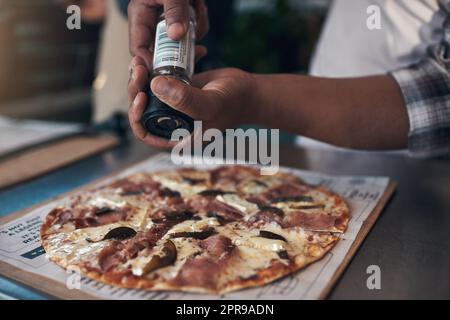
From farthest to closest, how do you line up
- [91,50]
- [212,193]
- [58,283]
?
[91,50] → [212,193] → [58,283]

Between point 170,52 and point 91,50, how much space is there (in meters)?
2.07

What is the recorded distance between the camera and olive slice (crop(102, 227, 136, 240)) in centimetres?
85

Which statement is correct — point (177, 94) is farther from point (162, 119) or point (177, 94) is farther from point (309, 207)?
point (309, 207)

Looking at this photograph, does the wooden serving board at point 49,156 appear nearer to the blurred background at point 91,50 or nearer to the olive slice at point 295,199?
the blurred background at point 91,50

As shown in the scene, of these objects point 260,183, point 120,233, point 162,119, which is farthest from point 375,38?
point 120,233

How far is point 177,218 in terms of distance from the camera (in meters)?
0.93

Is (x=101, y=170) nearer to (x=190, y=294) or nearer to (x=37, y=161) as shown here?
(x=37, y=161)

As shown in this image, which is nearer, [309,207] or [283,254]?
[283,254]

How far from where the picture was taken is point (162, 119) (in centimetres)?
83

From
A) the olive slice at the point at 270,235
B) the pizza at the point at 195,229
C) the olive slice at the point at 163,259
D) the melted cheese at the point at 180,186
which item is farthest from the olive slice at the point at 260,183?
the olive slice at the point at 163,259

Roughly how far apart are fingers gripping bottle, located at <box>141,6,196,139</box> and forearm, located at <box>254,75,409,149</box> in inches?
9.9

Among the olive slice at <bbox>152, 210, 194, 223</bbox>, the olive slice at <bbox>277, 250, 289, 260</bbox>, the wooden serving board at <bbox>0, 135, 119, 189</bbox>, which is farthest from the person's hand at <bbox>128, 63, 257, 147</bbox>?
the wooden serving board at <bbox>0, 135, 119, 189</bbox>

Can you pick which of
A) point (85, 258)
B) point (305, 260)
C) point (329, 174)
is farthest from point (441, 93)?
point (85, 258)
